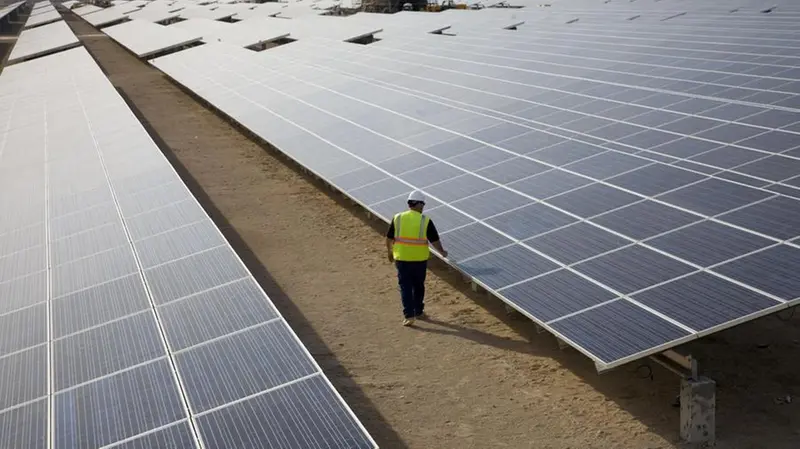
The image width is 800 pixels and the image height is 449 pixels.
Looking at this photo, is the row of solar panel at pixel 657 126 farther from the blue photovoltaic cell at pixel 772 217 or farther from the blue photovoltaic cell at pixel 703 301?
the blue photovoltaic cell at pixel 703 301

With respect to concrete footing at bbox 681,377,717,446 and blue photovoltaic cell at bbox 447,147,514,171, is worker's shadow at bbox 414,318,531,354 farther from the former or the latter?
blue photovoltaic cell at bbox 447,147,514,171

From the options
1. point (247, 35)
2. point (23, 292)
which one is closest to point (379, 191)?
point (23, 292)

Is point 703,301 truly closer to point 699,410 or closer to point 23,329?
point 699,410

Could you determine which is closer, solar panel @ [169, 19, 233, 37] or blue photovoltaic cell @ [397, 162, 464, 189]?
blue photovoltaic cell @ [397, 162, 464, 189]

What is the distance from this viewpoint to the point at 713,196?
38.7 feet

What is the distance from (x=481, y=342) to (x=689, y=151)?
18.4 feet

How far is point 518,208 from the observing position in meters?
13.1

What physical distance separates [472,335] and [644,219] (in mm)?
3093

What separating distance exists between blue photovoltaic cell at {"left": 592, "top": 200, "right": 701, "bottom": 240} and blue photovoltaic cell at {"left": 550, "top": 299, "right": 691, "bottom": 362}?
1.98m

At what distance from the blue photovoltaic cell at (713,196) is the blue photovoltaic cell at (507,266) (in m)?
2.44

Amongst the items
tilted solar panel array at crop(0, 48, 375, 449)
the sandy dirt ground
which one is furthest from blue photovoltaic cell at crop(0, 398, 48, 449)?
the sandy dirt ground

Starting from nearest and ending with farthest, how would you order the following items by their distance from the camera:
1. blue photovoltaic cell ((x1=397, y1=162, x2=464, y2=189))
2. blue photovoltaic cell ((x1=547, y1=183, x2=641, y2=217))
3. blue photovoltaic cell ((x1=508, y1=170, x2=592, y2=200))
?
blue photovoltaic cell ((x1=547, y1=183, x2=641, y2=217)) → blue photovoltaic cell ((x1=508, y1=170, x2=592, y2=200)) → blue photovoltaic cell ((x1=397, y1=162, x2=464, y2=189))

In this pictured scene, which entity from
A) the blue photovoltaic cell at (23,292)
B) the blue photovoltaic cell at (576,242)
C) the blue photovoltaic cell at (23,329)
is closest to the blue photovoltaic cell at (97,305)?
the blue photovoltaic cell at (23,329)

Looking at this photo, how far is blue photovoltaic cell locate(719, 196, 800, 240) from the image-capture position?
10.2m
